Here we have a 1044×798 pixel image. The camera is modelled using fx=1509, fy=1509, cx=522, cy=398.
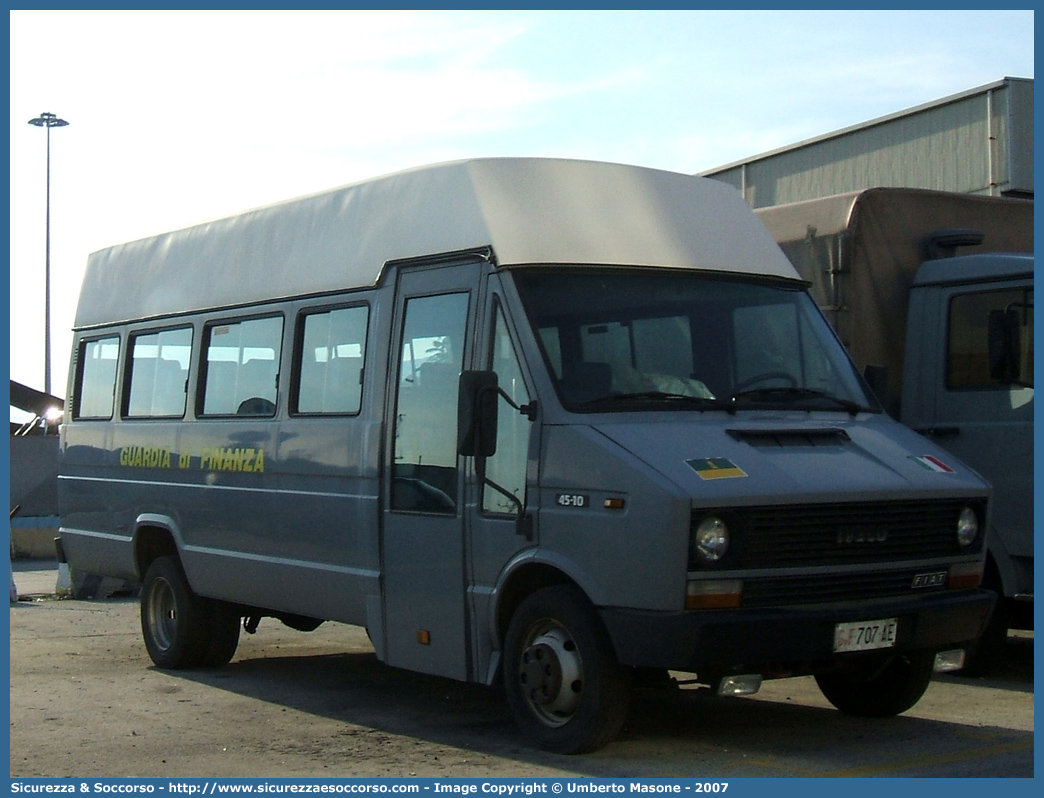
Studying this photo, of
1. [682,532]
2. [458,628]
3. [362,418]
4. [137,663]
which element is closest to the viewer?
[682,532]

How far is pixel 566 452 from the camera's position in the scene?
7.09m

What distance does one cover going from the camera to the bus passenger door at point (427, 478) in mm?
7824

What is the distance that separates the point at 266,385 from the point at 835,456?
399 centimetres

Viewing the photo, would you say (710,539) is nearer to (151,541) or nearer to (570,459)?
(570,459)

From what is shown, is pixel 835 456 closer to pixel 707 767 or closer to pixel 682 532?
pixel 682 532

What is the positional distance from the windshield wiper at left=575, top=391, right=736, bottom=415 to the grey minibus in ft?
0.06

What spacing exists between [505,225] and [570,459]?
1388 millimetres

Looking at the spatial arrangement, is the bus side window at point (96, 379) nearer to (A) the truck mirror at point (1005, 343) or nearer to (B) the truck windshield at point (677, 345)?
(B) the truck windshield at point (677, 345)

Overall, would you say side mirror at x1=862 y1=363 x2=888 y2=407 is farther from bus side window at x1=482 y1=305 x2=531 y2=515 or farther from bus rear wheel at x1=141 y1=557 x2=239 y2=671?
bus rear wheel at x1=141 y1=557 x2=239 y2=671

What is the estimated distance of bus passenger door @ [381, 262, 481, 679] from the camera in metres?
7.82

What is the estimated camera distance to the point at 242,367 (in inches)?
392

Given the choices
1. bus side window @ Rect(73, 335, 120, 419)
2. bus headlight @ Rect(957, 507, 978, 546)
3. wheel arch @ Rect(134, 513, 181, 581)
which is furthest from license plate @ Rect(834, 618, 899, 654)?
bus side window @ Rect(73, 335, 120, 419)

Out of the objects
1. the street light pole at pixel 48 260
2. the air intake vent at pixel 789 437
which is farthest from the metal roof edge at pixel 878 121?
the street light pole at pixel 48 260

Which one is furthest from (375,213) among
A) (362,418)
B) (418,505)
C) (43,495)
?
(43,495)
